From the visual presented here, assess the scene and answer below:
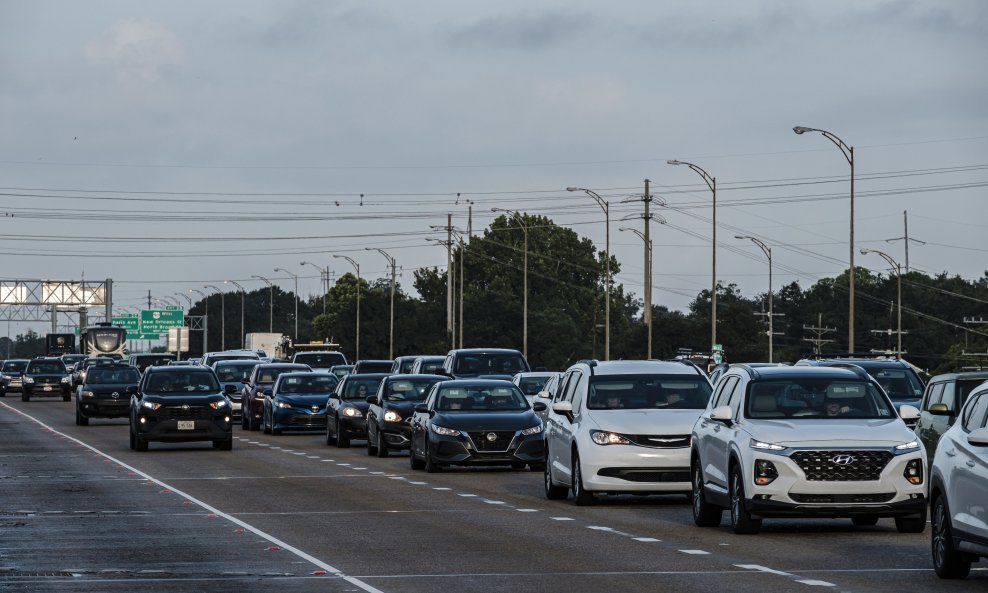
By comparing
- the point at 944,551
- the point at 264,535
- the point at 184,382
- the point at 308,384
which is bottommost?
the point at 264,535

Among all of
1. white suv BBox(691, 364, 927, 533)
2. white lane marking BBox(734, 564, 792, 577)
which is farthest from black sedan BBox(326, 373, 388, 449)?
white lane marking BBox(734, 564, 792, 577)

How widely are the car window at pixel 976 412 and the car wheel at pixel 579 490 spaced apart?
8.50 metres

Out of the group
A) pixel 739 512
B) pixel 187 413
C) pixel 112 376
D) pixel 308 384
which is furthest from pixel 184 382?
pixel 739 512

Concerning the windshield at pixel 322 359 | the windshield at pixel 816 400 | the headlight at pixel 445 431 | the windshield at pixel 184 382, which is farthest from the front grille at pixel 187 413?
the windshield at pixel 322 359

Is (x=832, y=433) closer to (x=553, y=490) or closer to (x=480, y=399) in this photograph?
(x=553, y=490)

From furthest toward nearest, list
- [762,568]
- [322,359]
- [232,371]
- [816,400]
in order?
1. [322,359]
2. [232,371]
3. [816,400]
4. [762,568]

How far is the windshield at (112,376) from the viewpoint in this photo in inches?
2119

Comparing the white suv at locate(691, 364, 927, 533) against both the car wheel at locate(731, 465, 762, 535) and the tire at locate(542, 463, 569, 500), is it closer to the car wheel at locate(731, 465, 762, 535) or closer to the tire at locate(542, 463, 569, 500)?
the car wheel at locate(731, 465, 762, 535)

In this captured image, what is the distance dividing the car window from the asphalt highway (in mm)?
1183

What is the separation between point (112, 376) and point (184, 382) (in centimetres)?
1598

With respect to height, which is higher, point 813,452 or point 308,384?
point 308,384

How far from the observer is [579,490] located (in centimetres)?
2302

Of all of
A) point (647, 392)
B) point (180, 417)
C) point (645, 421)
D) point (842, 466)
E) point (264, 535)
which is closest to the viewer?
point (842, 466)

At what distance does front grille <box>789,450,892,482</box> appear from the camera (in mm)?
18062
